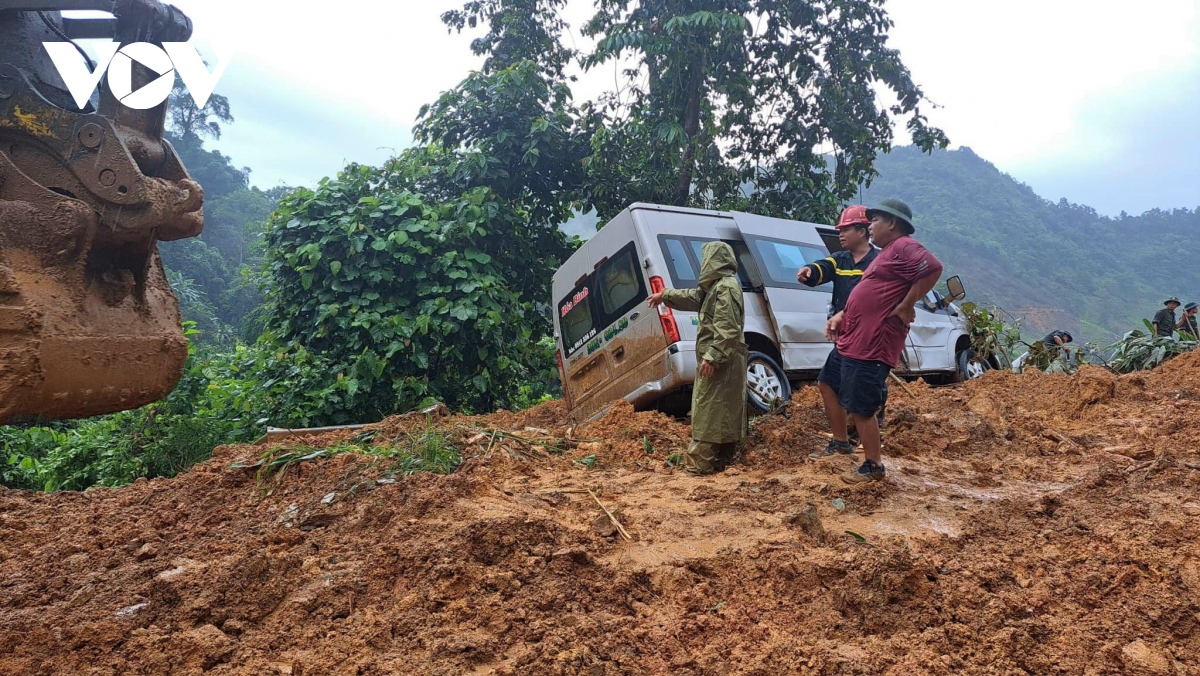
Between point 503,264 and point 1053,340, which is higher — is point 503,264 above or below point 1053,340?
above

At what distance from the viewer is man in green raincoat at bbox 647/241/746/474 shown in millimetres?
4668

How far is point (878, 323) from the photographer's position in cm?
407

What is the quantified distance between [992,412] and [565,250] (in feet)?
22.8

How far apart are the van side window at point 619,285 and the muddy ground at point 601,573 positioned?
2376mm

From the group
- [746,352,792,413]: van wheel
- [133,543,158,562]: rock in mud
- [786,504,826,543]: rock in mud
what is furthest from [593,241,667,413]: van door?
[133,543,158,562]: rock in mud

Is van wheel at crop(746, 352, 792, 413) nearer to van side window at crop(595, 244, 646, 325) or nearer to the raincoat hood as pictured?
van side window at crop(595, 244, 646, 325)

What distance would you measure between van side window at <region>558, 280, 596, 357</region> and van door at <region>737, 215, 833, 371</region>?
5.17 ft

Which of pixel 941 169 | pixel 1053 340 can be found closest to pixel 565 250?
pixel 1053 340

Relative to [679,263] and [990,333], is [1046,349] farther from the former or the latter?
[679,263]

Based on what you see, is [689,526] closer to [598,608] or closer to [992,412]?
[598,608]

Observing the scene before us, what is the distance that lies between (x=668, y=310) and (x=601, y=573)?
11.6 ft

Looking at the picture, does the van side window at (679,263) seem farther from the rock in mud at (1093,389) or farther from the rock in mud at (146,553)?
the rock in mud at (146,553)

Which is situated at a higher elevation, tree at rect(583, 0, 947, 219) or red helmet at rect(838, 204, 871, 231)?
tree at rect(583, 0, 947, 219)

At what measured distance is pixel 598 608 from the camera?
8.05ft
